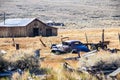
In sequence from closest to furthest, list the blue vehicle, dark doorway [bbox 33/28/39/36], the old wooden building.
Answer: the blue vehicle → the old wooden building → dark doorway [bbox 33/28/39/36]

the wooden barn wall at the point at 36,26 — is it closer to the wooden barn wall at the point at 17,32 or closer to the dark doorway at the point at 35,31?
the dark doorway at the point at 35,31

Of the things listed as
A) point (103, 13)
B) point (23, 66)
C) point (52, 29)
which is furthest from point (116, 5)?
point (23, 66)

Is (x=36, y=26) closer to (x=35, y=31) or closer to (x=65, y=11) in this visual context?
(x=35, y=31)

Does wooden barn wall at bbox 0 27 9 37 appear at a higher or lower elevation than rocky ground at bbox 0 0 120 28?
higher

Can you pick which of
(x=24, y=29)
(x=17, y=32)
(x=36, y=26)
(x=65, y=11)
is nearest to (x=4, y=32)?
(x=17, y=32)

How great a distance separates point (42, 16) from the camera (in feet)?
367

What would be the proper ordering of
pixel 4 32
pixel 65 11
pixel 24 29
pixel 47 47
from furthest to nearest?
pixel 65 11
pixel 4 32
pixel 24 29
pixel 47 47

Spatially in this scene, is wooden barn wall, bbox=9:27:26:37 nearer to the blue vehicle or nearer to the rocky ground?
the blue vehicle

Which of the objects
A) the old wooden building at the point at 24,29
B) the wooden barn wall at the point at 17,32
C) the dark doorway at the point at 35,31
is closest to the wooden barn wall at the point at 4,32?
the old wooden building at the point at 24,29

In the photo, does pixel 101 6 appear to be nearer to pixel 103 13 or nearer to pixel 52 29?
pixel 103 13

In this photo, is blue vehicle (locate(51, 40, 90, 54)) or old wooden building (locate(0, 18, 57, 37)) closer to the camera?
blue vehicle (locate(51, 40, 90, 54))

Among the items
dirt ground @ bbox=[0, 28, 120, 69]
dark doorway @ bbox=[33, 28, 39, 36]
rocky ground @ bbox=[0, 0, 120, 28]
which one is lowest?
rocky ground @ bbox=[0, 0, 120, 28]

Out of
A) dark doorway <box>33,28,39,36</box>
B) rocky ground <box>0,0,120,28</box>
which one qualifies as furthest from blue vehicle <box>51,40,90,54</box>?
rocky ground <box>0,0,120,28</box>

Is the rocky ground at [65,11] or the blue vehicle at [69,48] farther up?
the blue vehicle at [69,48]
